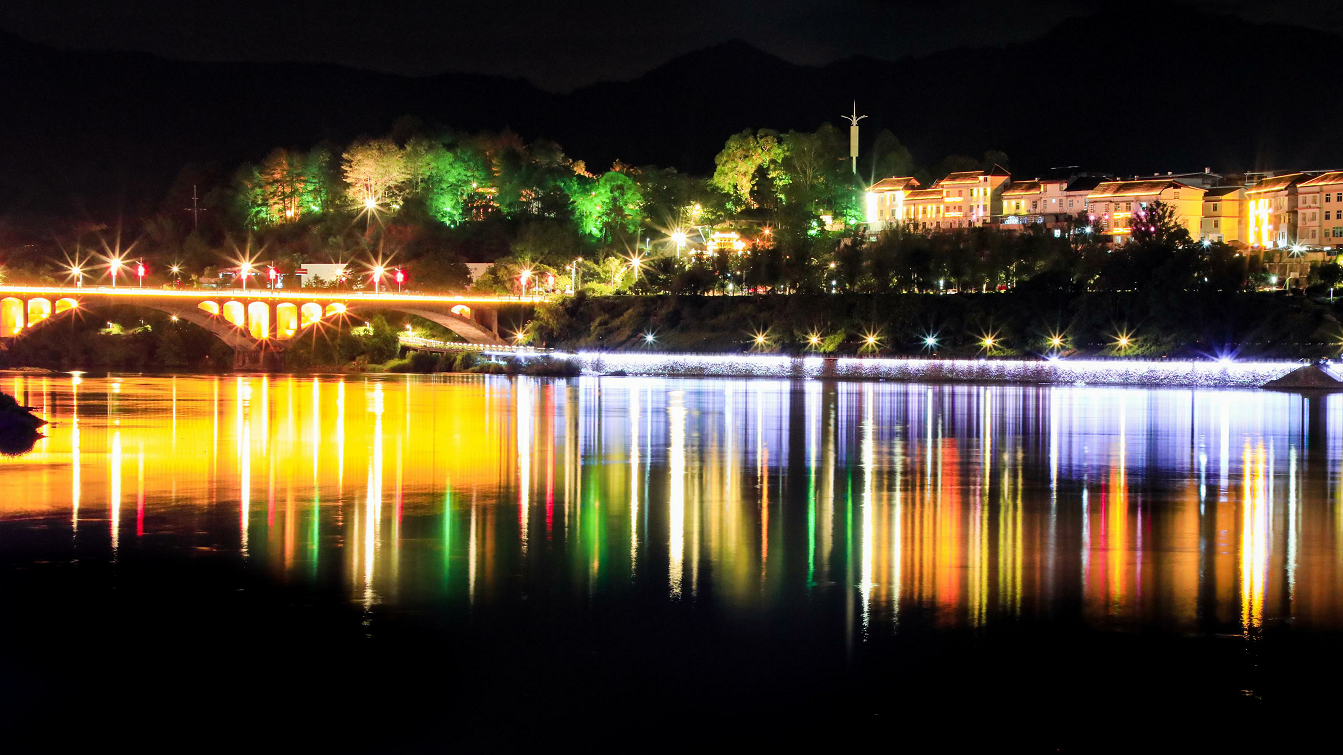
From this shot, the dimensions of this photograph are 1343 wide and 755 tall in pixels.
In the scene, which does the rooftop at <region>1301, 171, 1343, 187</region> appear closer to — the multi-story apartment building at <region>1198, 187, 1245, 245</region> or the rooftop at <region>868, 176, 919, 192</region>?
the multi-story apartment building at <region>1198, 187, 1245, 245</region>

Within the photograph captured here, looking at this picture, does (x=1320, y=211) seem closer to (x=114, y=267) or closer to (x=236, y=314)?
(x=236, y=314)

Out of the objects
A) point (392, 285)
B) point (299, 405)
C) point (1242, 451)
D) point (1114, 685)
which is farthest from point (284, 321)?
point (1114, 685)

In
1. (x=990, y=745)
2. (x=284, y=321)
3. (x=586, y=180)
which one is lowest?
(x=990, y=745)

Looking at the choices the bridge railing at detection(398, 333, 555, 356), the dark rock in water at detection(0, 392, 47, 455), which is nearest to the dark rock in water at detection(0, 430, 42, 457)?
the dark rock in water at detection(0, 392, 47, 455)

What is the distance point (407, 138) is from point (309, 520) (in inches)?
4703

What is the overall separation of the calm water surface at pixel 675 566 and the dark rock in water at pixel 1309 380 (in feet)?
124

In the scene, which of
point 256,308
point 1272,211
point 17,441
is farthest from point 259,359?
point 1272,211

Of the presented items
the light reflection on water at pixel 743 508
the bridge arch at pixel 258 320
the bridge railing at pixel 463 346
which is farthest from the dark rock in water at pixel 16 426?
the bridge arch at pixel 258 320

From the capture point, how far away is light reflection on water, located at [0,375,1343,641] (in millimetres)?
14188

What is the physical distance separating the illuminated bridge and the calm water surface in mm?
66556

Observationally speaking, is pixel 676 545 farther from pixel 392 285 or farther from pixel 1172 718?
pixel 392 285

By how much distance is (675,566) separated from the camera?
1528 cm

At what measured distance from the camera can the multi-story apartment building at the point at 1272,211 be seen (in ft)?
395

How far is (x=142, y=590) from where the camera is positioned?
1391 centimetres
